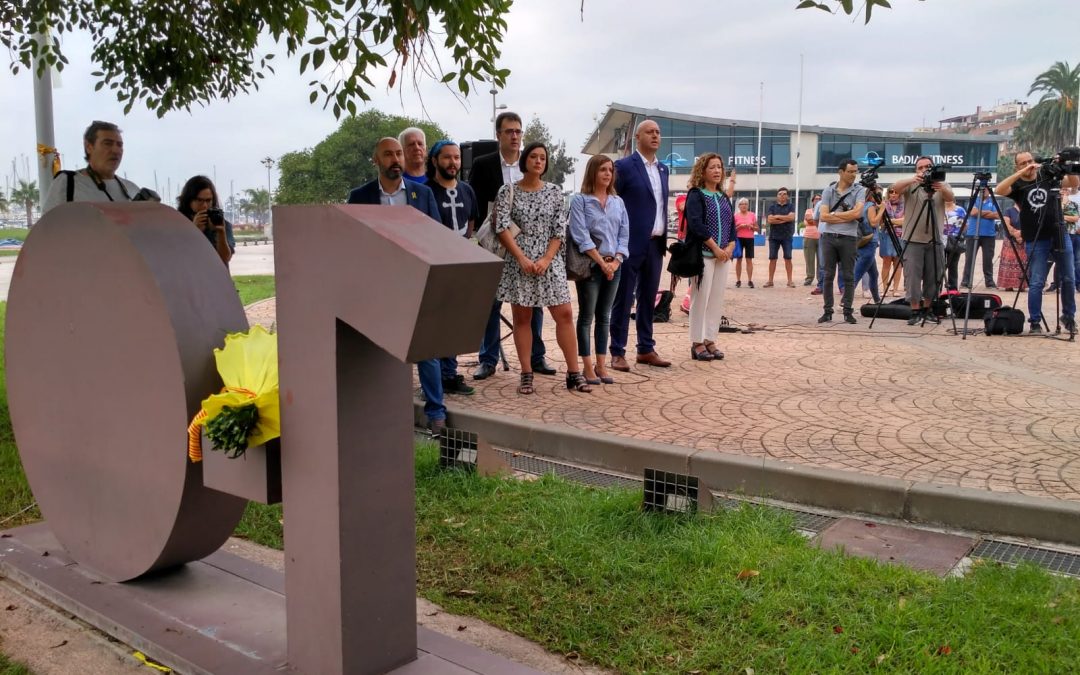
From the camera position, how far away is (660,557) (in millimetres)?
3744

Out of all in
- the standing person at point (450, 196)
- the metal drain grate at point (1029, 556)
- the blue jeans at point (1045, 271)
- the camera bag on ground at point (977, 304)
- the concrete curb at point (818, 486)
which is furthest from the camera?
the camera bag on ground at point (977, 304)

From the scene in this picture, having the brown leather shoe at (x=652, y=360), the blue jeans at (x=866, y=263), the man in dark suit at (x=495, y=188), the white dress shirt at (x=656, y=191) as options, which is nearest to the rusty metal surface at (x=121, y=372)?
the man in dark suit at (x=495, y=188)

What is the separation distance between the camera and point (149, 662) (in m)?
3.07

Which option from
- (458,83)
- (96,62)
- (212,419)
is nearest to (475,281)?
(212,419)

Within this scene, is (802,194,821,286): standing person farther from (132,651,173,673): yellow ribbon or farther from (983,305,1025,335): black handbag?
(132,651,173,673): yellow ribbon

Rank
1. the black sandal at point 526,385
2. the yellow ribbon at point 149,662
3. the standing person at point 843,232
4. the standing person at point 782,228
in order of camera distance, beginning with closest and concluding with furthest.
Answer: the yellow ribbon at point 149,662 < the black sandal at point 526,385 < the standing person at point 843,232 < the standing person at point 782,228

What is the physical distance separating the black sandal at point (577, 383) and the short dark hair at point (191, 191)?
308 cm

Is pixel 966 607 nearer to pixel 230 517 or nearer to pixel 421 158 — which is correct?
pixel 230 517

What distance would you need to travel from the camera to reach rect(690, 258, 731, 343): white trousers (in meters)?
8.32

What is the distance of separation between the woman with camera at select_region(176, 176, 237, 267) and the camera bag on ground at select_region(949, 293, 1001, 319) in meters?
8.40

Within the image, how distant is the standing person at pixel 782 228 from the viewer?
1673 centimetres

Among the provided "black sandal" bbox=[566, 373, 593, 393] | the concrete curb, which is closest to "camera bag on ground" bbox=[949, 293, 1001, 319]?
"black sandal" bbox=[566, 373, 593, 393]

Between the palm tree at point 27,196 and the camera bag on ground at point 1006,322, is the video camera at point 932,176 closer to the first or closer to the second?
the camera bag on ground at point 1006,322

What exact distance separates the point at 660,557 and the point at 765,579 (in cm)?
47
